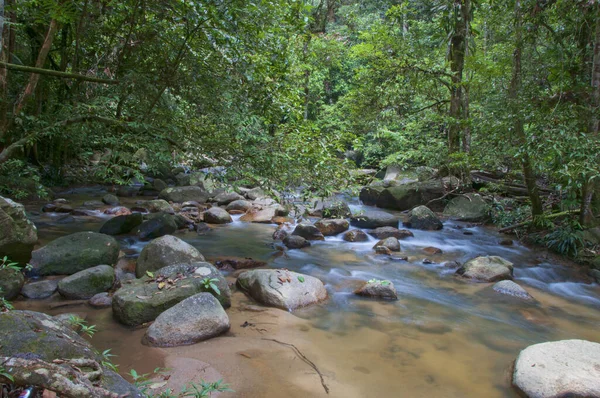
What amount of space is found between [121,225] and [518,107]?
24.8 feet

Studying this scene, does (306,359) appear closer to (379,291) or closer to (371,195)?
(379,291)

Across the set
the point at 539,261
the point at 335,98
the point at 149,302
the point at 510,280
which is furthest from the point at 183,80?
the point at 335,98

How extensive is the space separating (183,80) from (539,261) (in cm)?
709

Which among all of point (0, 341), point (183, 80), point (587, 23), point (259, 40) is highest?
point (587, 23)

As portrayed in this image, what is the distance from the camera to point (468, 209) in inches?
427

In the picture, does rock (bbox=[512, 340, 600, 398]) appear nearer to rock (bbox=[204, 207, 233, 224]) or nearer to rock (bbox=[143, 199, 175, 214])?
rock (bbox=[204, 207, 233, 224])

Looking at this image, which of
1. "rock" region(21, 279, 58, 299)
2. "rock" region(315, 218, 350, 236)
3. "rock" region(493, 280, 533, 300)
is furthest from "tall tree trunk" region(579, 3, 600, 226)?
"rock" region(21, 279, 58, 299)

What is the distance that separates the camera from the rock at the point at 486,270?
6.25 meters

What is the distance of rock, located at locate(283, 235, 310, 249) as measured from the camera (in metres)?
7.71

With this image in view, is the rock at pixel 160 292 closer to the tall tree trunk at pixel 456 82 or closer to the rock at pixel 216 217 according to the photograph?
the rock at pixel 216 217

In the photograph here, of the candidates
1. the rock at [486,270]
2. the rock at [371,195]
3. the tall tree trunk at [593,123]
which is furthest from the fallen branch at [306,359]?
the rock at [371,195]

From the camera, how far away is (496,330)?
15.0 feet

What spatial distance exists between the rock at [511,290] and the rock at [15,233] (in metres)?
6.23

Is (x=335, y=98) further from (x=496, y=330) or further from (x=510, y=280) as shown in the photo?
(x=496, y=330)
